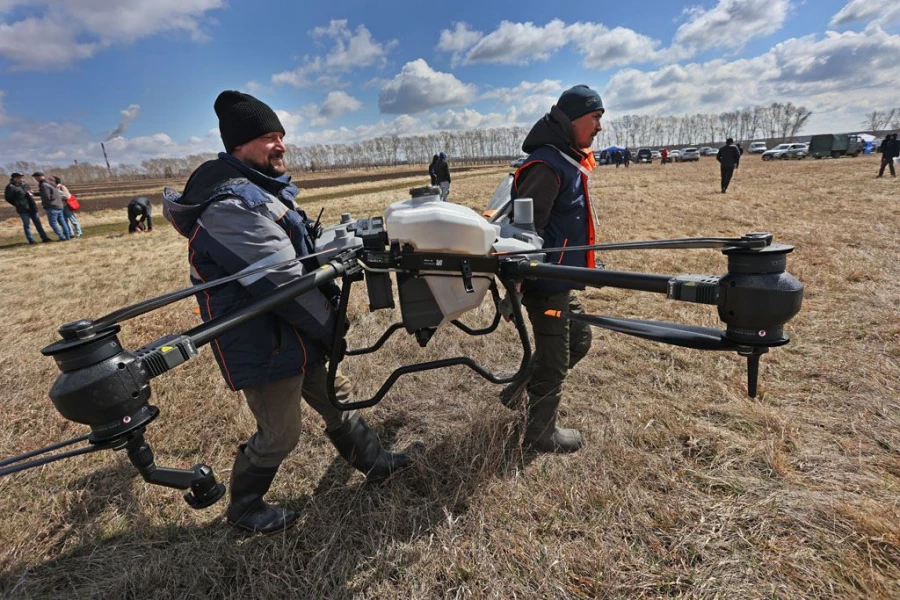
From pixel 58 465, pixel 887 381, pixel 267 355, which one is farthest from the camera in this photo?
pixel 887 381

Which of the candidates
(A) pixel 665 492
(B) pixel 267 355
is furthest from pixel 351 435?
(A) pixel 665 492

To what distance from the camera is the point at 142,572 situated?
7.02 feet

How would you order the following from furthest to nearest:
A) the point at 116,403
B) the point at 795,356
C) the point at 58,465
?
the point at 795,356, the point at 58,465, the point at 116,403

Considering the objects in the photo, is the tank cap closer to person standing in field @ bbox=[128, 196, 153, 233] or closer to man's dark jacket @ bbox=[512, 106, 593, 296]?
man's dark jacket @ bbox=[512, 106, 593, 296]

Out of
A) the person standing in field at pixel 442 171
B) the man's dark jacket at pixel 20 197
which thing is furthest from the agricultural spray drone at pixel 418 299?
the man's dark jacket at pixel 20 197

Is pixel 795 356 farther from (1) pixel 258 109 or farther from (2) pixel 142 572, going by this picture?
(2) pixel 142 572

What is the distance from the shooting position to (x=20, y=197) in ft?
40.0

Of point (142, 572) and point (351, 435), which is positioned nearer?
point (142, 572)

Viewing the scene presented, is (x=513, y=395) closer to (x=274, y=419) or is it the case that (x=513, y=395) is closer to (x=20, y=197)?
(x=274, y=419)

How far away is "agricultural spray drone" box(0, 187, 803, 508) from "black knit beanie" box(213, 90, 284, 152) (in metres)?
0.60

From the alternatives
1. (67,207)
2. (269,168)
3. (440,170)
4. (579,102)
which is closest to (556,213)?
(579,102)

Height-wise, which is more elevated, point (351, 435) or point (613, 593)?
point (351, 435)

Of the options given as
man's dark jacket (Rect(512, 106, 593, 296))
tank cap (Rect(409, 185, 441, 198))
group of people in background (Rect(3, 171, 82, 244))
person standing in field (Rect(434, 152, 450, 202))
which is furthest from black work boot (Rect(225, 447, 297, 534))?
group of people in background (Rect(3, 171, 82, 244))

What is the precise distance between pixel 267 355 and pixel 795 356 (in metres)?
4.35
